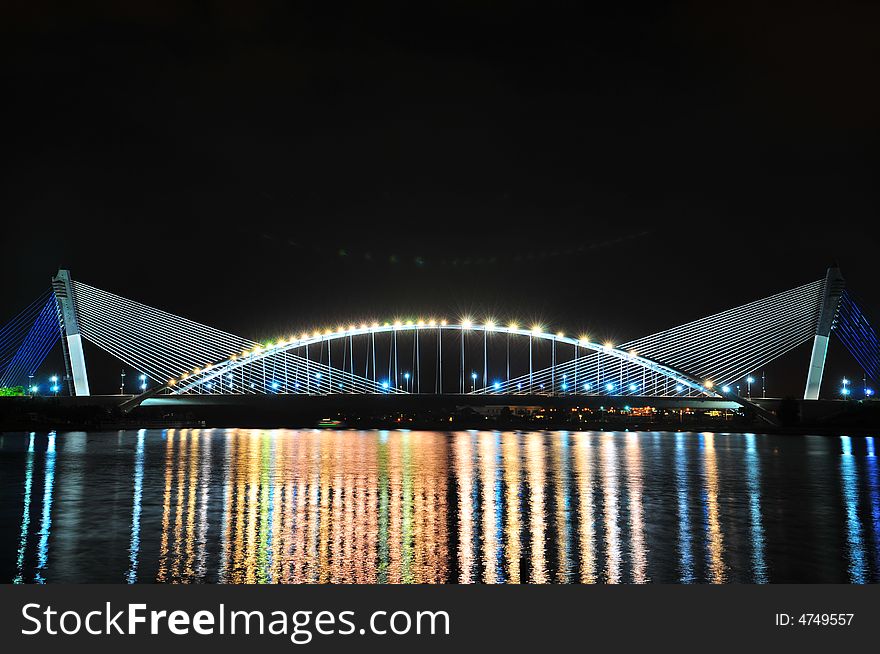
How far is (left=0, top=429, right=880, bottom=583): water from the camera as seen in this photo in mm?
12586

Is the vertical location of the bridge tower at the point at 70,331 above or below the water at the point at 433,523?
above

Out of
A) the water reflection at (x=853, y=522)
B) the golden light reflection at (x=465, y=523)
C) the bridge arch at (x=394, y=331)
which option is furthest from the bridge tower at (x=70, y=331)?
the water reflection at (x=853, y=522)

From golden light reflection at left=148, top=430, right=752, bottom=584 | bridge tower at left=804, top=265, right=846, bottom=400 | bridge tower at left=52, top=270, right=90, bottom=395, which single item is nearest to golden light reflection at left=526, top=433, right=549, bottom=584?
golden light reflection at left=148, top=430, right=752, bottom=584

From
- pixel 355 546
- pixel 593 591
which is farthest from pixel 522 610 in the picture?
pixel 355 546

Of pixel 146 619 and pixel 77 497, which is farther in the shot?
pixel 77 497

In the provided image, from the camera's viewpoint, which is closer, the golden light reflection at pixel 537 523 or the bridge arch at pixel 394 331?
the golden light reflection at pixel 537 523

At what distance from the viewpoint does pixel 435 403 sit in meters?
65.0

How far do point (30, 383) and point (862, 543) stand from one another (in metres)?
83.6

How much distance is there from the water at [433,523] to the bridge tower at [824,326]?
2917 centimetres

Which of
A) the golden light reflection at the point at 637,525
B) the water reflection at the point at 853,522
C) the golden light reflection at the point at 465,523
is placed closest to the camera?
the golden light reflection at the point at 465,523

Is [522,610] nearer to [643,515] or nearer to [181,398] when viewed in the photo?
[643,515]

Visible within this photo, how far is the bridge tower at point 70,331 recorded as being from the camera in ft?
216

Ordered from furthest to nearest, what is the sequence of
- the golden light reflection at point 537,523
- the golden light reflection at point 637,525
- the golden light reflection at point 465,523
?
the golden light reflection at point 637,525 < the golden light reflection at point 465,523 < the golden light reflection at point 537,523

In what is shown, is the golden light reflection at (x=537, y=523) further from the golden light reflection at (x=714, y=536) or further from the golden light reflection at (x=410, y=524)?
the golden light reflection at (x=714, y=536)
